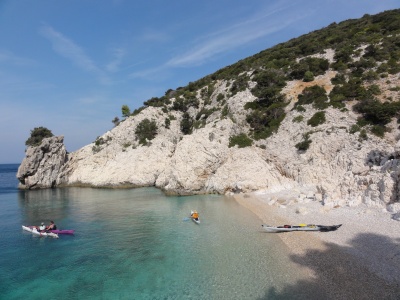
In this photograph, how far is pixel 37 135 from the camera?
60.1m

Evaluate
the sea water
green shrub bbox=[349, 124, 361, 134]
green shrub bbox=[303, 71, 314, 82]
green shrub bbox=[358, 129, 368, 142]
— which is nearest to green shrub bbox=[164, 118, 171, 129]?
green shrub bbox=[303, 71, 314, 82]

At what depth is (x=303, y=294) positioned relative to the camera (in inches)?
476

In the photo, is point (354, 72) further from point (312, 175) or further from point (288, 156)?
point (312, 175)

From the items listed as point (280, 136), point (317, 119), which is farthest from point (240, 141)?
point (317, 119)

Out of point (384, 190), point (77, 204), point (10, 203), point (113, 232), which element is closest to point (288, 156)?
point (384, 190)

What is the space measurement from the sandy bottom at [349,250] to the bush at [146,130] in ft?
113

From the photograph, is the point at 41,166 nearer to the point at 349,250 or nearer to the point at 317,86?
the point at 317,86

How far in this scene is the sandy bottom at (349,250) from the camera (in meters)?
12.3

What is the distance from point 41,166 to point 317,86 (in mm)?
51734

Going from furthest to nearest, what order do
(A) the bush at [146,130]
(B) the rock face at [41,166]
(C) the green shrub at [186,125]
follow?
(C) the green shrub at [186,125] → (A) the bush at [146,130] → (B) the rock face at [41,166]

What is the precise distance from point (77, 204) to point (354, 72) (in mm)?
46063

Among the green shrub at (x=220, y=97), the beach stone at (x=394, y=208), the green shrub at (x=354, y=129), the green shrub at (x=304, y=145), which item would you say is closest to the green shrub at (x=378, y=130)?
the green shrub at (x=354, y=129)

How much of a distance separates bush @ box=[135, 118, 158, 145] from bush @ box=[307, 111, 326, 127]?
2909 centimetres

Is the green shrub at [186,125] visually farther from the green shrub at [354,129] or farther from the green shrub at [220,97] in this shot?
the green shrub at [354,129]
